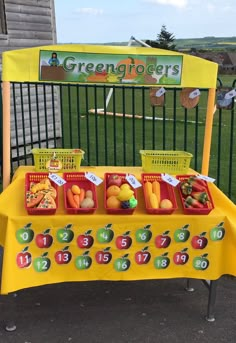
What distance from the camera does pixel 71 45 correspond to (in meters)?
3.49

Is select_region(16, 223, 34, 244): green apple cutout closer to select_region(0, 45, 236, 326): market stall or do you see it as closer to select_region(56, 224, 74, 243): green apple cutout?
select_region(0, 45, 236, 326): market stall

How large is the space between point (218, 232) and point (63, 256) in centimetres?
113

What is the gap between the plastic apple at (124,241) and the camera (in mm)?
3252

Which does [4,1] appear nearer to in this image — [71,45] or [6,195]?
[71,45]

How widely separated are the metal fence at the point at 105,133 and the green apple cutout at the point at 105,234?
2192 millimetres

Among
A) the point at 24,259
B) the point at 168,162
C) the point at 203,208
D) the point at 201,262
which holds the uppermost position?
the point at 168,162

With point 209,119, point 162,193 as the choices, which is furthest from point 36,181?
point 209,119

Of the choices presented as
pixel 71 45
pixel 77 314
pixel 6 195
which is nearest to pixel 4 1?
pixel 71 45

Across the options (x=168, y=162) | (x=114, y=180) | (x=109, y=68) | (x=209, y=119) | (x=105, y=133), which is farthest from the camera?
(x=105, y=133)

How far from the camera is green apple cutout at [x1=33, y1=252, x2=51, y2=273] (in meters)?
3.19

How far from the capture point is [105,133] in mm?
5660

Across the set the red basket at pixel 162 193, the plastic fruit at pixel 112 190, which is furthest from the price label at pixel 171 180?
the plastic fruit at pixel 112 190

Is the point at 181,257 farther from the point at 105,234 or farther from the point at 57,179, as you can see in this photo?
the point at 57,179

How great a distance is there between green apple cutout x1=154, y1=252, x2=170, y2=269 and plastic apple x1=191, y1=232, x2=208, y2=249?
8.5 inches
